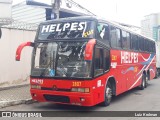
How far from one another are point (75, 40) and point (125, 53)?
377 cm

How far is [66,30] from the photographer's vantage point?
9492 millimetres

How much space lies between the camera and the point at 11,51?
13.8 m

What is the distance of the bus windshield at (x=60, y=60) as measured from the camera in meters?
8.79

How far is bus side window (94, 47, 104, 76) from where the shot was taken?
9.07 metres

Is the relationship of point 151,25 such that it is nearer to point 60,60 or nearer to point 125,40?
point 125,40

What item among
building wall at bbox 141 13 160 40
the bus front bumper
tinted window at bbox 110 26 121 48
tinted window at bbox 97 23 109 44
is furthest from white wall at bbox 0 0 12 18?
building wall at bbox 141 13 160 40

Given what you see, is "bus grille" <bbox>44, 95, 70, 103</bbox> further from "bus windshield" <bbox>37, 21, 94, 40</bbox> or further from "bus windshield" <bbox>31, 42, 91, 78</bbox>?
"bus windshield" <bbox>37, 21, 94, 40</bbox>

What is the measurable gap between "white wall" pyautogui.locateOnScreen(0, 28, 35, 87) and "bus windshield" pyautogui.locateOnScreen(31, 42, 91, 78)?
13.9 ft

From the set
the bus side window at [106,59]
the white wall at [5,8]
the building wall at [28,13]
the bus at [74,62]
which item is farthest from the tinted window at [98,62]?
the white wall at [5,8]

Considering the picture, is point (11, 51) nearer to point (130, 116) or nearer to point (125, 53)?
point (125, 53)

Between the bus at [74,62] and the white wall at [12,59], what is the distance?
13.4 ft

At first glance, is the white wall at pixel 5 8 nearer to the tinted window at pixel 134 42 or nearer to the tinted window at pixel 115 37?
the tinted window at pixel 134 42

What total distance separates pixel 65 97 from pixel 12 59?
571cm

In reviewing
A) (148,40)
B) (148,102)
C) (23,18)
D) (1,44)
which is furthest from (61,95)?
(23,18)
